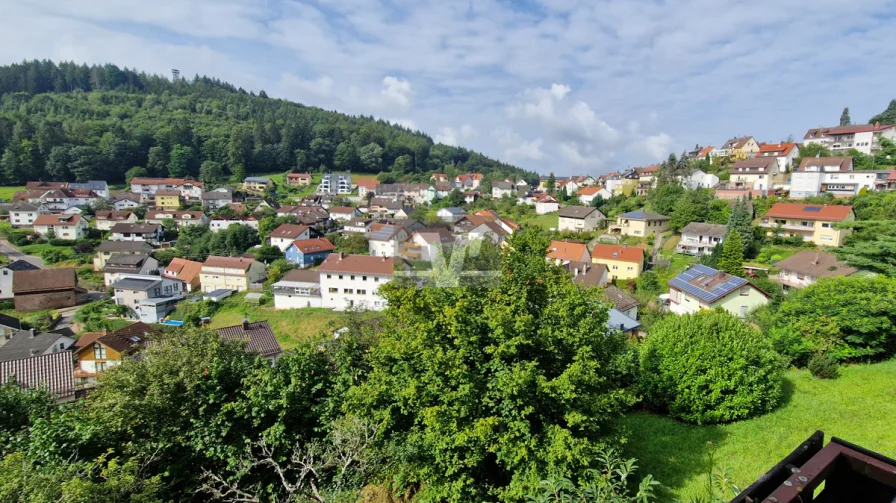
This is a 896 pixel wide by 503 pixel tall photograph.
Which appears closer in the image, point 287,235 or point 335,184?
point 287,235

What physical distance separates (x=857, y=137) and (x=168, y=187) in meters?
86.3

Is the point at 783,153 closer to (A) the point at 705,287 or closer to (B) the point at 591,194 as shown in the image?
(B) the point at 591,194

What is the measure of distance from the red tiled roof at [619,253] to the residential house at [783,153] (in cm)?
2450

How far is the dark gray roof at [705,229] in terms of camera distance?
99.0ft

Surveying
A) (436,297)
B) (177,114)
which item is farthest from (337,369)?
(177,114)

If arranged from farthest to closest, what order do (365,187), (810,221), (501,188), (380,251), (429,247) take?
(365,187) → (501,188) → (380,251) → (810,221) → (429,247)

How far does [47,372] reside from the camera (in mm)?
13320

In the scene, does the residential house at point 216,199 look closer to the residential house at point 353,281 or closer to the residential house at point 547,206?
the residential house at point 353,281

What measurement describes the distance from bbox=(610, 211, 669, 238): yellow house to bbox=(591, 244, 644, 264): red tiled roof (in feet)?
21.7

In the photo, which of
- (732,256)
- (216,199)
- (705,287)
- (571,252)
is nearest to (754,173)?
(732,256)

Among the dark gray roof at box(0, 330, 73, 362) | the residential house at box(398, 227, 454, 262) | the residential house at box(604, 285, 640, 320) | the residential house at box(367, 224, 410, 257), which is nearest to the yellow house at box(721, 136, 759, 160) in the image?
the residential house at box(604, 285, 640, 320)

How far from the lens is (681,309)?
21.9m

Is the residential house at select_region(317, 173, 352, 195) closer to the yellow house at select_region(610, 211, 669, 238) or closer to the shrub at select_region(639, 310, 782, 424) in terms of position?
the yellow house at select_region(610, 211, 669, 238)

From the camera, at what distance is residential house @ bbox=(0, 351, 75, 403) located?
12922 millimetres
